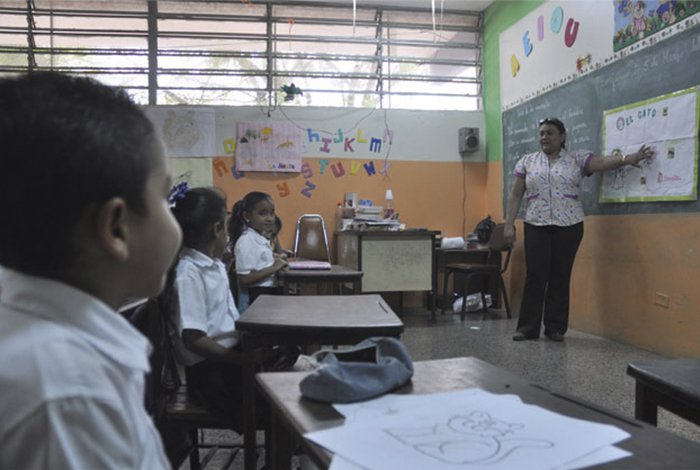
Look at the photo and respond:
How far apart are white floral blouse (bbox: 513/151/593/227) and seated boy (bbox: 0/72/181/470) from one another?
334 cm

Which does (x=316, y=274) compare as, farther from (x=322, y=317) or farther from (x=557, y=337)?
(x=557, y=337)

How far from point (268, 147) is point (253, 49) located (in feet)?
3.45

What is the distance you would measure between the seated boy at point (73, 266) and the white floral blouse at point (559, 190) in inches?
131

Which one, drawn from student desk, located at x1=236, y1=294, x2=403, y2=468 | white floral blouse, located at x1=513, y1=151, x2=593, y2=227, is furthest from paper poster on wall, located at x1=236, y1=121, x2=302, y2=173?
student desk, located at x1=236, y1=294, x2=403, y2=468

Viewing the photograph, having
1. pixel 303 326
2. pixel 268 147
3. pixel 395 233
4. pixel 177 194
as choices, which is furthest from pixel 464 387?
pixel 268 147

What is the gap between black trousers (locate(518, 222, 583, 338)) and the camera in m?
3.44

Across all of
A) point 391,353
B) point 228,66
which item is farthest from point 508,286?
point 391,353

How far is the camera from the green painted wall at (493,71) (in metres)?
4.93

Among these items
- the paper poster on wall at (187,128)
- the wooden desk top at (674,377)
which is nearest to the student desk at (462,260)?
the paper poster on wall at (187,128)

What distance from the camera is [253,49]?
5.21 metres

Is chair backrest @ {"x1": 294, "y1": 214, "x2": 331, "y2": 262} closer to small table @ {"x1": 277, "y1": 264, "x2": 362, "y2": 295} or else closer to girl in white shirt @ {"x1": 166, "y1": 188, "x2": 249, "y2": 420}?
small table @ {"x1": 277, "y1": 264, "x2": 362, "y2": 295}

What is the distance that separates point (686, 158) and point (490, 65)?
107 inches

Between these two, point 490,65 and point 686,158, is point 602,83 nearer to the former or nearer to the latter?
point 686,158

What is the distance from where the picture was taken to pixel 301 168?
16.6 ft
